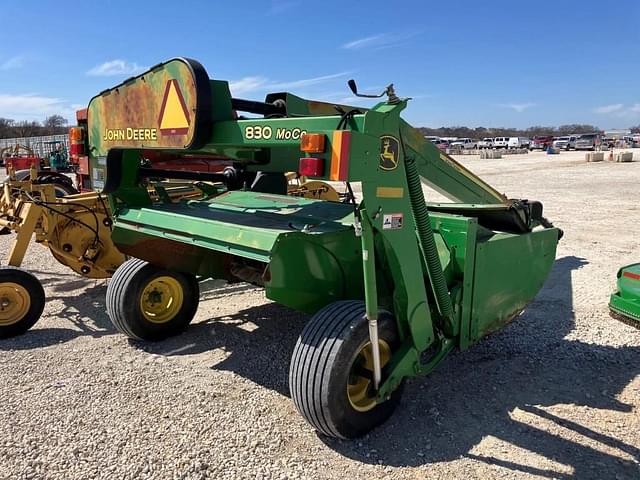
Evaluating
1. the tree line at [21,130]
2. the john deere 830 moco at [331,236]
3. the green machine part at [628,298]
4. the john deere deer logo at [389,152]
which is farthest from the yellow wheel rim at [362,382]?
the tree line at [21,130]

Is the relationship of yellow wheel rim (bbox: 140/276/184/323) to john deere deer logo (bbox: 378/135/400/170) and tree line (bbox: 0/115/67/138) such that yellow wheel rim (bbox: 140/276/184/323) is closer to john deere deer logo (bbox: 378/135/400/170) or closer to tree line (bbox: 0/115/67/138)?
john deere deer logo (bbox: 378/135/400/170)

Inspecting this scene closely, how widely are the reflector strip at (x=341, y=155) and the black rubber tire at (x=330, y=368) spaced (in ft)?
2.71

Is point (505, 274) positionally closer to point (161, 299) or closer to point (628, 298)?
point (628, 298)

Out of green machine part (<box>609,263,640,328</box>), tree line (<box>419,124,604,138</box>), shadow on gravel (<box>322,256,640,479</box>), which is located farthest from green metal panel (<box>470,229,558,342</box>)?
tree line (<box>419,124,604,138</box>)

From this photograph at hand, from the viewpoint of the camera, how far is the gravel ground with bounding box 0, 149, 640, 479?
2760 millimetres

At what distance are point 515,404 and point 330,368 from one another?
146cm

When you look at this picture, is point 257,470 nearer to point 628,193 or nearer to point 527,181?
point 628,193

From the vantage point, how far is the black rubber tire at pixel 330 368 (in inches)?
107

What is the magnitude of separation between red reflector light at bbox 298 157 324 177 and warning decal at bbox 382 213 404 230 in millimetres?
452

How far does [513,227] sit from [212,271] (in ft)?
7.93

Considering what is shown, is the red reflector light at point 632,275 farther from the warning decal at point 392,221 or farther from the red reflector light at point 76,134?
the red reflector light at point 76,134

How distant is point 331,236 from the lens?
3119mm

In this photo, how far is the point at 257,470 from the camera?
8.89 feet

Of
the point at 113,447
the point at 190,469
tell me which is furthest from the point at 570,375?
the point at 113,447
